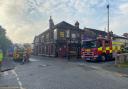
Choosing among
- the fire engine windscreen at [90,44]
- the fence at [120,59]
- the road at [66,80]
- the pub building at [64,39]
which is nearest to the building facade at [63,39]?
the pub building at [64,39]

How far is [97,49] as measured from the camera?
29.7 meters

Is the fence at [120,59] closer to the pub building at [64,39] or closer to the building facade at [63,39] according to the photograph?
the pub building at [64,39]

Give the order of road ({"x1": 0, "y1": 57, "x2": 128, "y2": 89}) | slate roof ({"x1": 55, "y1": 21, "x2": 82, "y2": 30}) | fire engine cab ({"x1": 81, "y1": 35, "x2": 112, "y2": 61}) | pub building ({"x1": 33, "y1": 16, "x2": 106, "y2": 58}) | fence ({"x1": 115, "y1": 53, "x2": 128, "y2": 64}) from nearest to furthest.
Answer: road ({"x1": 0, "y1": 57, "x2": 128, "y2": 89}) < fence ({"x1": 115, "y1": 53, "x2": 128, "y2": 64}) < fire engine cab ({"x1": 81, "y1": 35, "x2": 112, "y2": 61}) < pub building ({"x1": 33, "y1": 16, "x2": 106, "y2": 58}) < slate roof ({"x1": 55, "y1": 21, "x2": 82, "y2": 30})

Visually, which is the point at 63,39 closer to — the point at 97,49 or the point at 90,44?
the point at 90,44

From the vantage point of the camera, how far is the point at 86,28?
Answer: 195 feet

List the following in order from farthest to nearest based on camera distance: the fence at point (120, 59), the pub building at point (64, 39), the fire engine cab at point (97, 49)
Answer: the pub building at point (64, 39) → the fire engine cab at point (97, 49) → the fence at point (120, 59)

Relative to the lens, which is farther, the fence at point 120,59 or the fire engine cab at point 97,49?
the fire engine cab at point 97,49

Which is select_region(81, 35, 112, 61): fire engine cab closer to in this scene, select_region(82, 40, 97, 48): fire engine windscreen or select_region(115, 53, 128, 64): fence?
select_region(82, 40, 97, 48): fire engine windscreen

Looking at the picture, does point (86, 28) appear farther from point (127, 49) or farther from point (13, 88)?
point (13, 88)

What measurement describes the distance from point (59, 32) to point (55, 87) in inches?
1565

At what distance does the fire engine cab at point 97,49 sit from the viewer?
98.0 feet

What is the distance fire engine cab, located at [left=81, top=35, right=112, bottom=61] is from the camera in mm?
29859

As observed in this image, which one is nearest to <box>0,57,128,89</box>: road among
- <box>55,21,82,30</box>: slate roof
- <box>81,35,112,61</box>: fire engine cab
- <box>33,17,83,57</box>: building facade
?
<box>81,35,112,61</box>: fire engine cab

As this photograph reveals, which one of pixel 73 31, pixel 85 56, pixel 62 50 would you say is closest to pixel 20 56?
pixel 85 56
